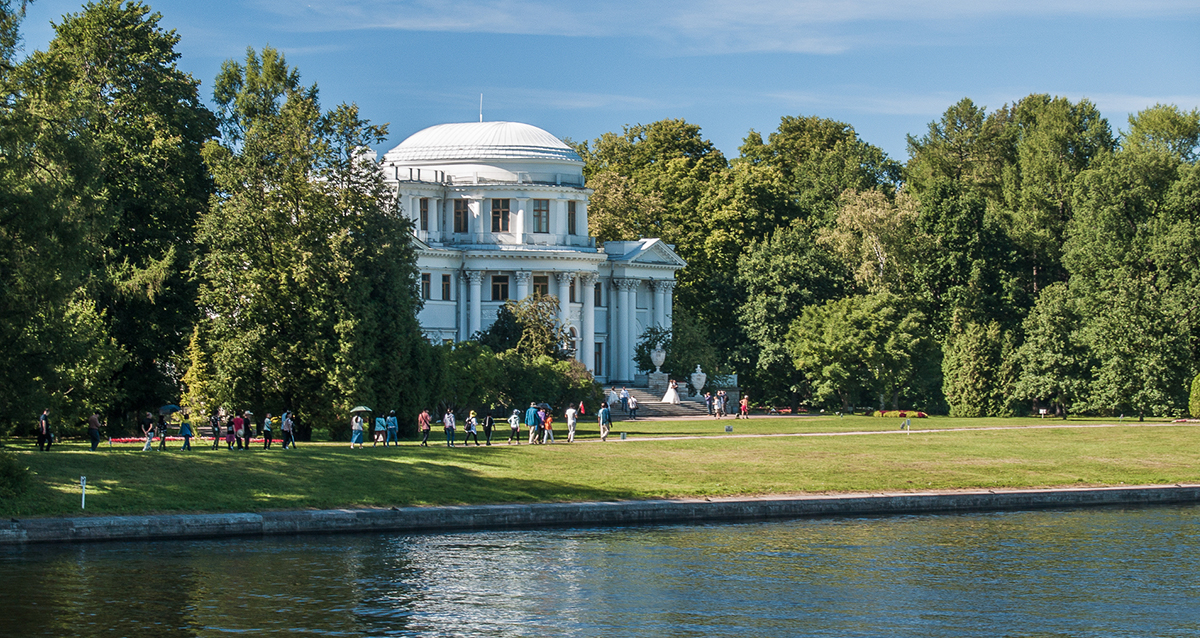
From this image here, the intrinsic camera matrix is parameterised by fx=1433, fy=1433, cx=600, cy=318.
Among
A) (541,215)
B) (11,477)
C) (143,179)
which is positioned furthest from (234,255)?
(541,215)

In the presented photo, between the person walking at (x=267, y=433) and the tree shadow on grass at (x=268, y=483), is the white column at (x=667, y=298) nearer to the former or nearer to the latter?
the person walking at (x=267, y=433)

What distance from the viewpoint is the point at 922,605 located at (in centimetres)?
2367

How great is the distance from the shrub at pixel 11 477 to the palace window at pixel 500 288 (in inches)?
2103

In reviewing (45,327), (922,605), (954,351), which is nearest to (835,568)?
(922,605)

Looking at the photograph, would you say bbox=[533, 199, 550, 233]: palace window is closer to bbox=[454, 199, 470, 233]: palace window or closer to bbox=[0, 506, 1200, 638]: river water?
bbox=[454, 199, 470, 233]: palace window

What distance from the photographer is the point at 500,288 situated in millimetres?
84875

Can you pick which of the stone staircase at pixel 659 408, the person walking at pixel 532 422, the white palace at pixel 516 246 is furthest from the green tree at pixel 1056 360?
the person walking at pixel 532 422

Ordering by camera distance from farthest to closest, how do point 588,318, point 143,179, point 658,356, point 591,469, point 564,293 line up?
1. point 588,318
2. point 564,293
3. point 658,356
4. point 143,179
5. point 591,469

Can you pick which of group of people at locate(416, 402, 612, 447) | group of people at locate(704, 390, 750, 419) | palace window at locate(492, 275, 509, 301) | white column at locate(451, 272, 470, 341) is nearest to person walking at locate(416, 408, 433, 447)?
group of people at locate(416, 402, 612, 447)

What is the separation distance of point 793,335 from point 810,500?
45.6 m

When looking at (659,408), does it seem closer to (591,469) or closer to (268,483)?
(591,469)

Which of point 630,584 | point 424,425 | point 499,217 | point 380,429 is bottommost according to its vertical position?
point 630,584

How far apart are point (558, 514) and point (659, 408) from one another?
41203 millimetres

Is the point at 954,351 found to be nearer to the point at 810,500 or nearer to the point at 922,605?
the point at 810,500
